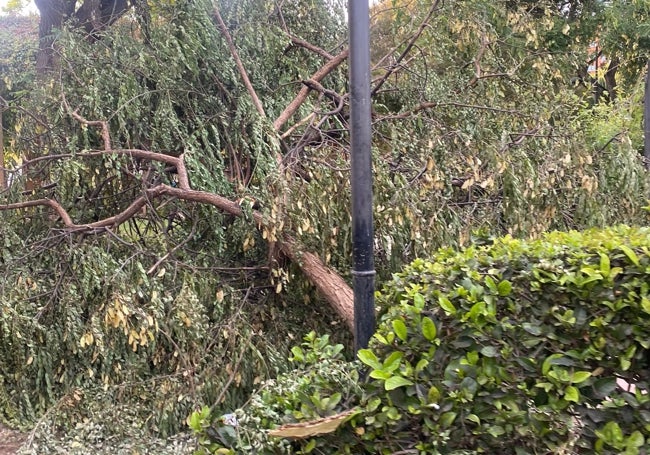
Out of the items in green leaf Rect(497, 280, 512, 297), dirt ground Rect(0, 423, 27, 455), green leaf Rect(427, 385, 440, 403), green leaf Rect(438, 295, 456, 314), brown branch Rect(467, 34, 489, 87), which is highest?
brown branch Rect(467, 34, 489, 87)

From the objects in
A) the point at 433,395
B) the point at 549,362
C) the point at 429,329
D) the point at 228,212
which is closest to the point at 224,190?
the point at 228,212

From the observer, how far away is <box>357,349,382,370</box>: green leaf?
2.02 m

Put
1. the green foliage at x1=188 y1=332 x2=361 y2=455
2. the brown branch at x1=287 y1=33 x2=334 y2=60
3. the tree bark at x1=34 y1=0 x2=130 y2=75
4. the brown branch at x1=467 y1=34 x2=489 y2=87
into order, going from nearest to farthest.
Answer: the green foliage at x1=188 y1=332 x2=361 y2=455, the brown branch at x1=467 y1=34 x2=489 y2=87, the brown branch at x1=287 y1=33 x2=334 y2=60, the tree bark at x1=34 y1=0 x2=130 y2=75

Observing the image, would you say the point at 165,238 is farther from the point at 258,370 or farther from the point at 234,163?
the point at 258,370

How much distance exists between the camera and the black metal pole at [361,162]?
2376 mm

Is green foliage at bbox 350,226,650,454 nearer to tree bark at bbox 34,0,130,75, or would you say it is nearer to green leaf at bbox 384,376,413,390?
green leaf at bbox 384,376,413,390

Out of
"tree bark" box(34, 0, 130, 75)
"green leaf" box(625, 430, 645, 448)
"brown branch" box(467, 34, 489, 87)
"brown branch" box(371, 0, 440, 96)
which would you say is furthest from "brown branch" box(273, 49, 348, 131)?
"green leaf" box(625, 430, 645, 448)

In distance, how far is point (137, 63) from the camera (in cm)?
438

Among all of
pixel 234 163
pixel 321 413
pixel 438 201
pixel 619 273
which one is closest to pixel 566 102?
pixel 438 201

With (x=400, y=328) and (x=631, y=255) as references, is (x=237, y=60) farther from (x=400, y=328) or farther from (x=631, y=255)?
(x=631, y=255)

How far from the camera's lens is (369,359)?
2.04 m

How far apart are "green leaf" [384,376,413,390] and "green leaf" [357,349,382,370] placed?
0.07 metres

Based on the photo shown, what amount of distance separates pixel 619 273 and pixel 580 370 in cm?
37

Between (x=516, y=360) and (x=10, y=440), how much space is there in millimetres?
3354
